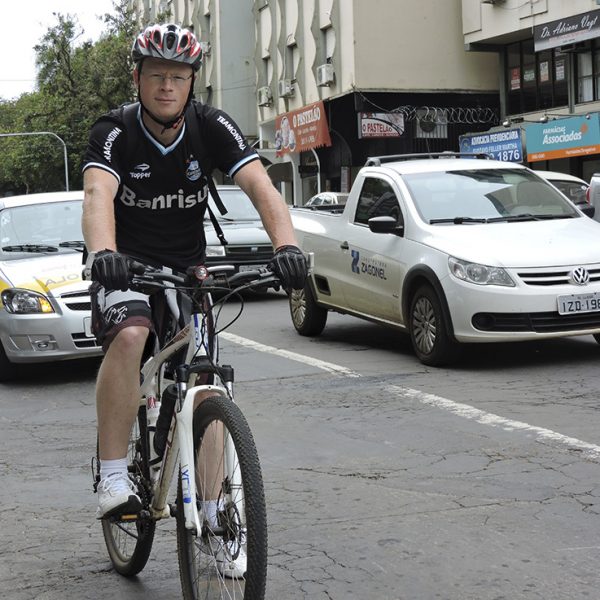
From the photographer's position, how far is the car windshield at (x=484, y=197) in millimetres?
9906

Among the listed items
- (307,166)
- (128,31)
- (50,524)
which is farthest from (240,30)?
(50,524)

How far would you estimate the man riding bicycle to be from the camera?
3852mm

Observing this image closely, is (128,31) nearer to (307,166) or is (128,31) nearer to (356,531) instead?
(307,166)

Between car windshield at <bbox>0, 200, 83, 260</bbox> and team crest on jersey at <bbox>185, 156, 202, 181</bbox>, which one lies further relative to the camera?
car windshield at <bbox>0, 200, 83, 260</bbox>

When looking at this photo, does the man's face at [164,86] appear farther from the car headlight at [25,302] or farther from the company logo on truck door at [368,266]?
the company logo on truck door at [368,266]

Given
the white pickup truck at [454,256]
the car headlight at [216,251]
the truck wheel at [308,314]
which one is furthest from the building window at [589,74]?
the truck wheel at [308,314]

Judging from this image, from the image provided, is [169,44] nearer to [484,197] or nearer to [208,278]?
[208,278]

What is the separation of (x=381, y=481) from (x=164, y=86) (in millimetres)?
2487

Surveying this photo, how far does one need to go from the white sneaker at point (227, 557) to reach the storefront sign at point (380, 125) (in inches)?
1227

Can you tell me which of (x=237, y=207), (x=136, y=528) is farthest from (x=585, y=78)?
(x=136, y=528)

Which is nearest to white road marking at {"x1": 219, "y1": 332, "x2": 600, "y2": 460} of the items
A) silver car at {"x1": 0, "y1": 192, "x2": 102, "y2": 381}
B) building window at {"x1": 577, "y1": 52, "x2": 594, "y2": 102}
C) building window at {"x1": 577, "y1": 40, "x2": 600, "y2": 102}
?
silver car at {"x1": 0, "y1": 192, "x2": 102, "y2": 381}

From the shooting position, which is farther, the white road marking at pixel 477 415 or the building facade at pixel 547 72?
the building facade at pixel 547 72

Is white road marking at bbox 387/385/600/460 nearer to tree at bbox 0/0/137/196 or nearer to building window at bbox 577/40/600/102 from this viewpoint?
building window at bbox 577/40/600/102

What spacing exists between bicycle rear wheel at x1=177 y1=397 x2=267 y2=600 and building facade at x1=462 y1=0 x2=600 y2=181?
2497cm
